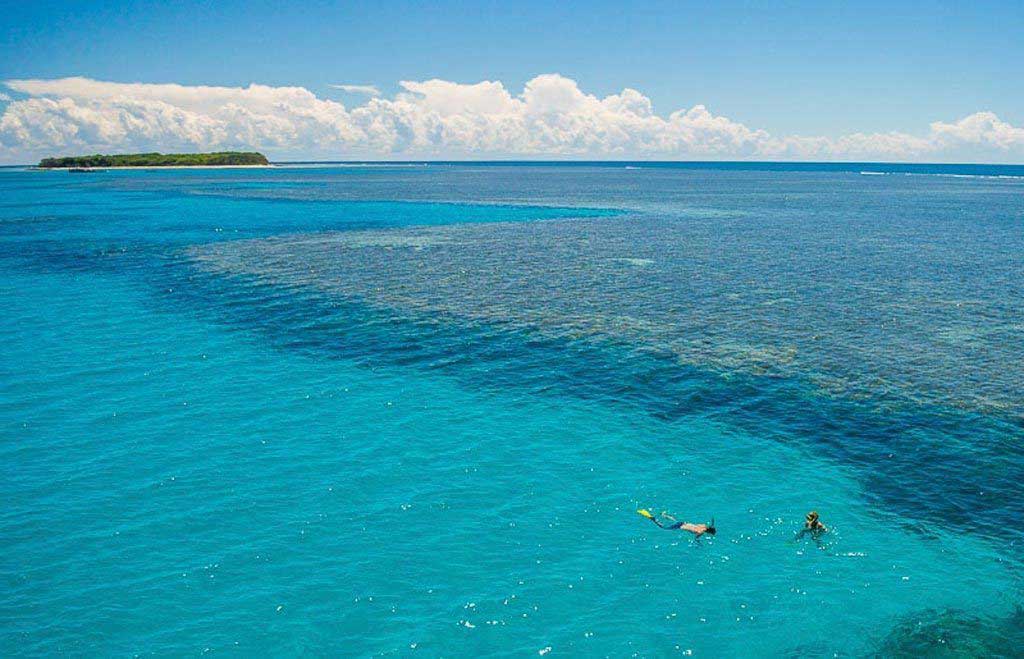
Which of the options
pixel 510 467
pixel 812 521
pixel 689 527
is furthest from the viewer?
pixel 510 467

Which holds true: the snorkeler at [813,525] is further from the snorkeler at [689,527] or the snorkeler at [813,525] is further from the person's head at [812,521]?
the snorkeler at [689,527]

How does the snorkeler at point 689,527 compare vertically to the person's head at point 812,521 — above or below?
below

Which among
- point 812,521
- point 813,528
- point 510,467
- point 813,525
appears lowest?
point 510,467

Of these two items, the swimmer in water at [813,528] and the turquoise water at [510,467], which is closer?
the turquoise water at [510,467]

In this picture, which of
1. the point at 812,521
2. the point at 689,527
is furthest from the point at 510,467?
the point at 812,521

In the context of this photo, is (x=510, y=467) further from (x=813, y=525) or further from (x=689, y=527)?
(x=813, y=525)

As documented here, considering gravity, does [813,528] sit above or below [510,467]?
above

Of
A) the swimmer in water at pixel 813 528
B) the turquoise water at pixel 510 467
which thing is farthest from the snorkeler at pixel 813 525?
the turquoise water at pixel 510 467

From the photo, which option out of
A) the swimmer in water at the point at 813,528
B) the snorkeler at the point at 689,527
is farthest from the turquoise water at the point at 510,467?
the snorkeler at the point at 689,527

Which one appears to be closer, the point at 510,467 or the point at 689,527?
the point at 689,527
